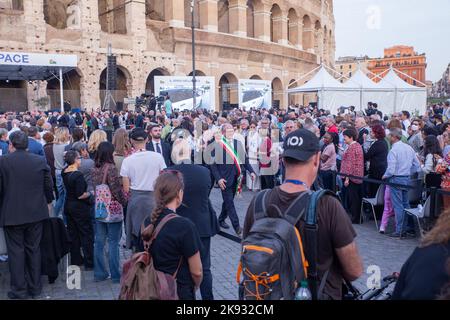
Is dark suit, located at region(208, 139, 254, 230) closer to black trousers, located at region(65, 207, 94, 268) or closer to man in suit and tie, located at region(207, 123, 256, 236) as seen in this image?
man in suit and tie, located at region(207, 123, 256, 236)

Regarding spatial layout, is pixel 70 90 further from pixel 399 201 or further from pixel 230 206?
pixel 399 201

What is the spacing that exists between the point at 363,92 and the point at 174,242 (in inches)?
901

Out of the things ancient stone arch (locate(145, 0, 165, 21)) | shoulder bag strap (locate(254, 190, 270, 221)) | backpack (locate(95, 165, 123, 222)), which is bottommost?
backpack (locate(95, 165, 123, 222))

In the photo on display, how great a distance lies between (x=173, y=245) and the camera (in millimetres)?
3197

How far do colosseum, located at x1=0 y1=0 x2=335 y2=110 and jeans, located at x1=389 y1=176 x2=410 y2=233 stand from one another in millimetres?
22499

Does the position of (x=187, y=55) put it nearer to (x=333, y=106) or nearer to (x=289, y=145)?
(x=333, y=106)

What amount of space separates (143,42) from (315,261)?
30.1 metres

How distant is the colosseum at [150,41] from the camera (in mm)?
25359

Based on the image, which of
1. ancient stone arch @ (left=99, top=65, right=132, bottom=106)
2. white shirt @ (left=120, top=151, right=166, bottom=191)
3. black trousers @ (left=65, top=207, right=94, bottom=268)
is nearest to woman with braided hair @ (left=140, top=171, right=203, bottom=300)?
white shirt @ (left=120, top=151, right=166, bottom=191)

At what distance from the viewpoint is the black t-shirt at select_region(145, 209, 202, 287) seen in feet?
10.4

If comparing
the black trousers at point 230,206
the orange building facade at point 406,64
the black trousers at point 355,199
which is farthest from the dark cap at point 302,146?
the orange building facade at point 406,64

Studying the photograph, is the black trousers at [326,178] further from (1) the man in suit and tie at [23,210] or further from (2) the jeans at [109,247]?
(1) the man in suit and tie at [23,210]

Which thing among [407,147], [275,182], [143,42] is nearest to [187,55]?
[143,42]

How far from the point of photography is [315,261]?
8.02 ft
